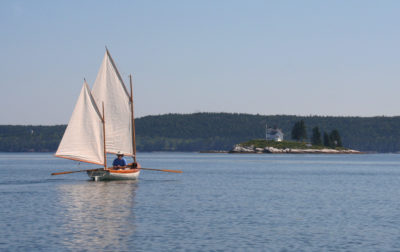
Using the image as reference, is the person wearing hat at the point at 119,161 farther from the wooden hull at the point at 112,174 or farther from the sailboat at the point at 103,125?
the wooden hull at the point at 112,174

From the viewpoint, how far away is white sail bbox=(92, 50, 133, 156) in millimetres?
67062

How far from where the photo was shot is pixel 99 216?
38.6m

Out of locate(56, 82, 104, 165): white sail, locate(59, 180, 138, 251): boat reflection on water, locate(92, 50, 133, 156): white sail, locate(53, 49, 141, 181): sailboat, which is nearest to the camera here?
locate(59, 180, 138, 251): boat reflection on water

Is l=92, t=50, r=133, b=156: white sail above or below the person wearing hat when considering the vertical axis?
above

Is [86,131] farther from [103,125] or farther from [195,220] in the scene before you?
[195,220]

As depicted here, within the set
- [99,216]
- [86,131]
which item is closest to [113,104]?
[86,131]

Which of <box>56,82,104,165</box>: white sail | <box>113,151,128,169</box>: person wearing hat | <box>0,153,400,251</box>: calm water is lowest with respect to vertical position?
<box>0,153,400,251</box>: calm water

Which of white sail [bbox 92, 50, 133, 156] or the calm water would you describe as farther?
white sail [bbox 92, 50, 133, 156]

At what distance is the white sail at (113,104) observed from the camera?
67062mm

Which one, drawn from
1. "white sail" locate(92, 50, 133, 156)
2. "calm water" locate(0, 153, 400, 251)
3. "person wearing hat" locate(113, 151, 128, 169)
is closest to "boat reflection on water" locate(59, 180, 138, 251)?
"calm water" locate(0, 153, 400, 251)

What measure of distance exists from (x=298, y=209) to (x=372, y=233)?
11499mm

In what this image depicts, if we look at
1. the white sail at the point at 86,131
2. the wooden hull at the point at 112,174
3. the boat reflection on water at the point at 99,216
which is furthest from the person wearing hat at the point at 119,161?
the boat reflection on water at the point at 99,216

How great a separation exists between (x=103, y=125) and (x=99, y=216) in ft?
93.2

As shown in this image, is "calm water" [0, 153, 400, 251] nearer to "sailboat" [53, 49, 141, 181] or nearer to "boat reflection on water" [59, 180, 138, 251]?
"boat reflection on water" [59, 180, 138, 251]
